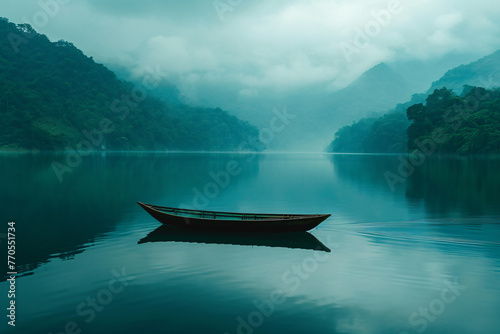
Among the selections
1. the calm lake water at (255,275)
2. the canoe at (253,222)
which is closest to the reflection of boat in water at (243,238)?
the calm lake water at (255,275)

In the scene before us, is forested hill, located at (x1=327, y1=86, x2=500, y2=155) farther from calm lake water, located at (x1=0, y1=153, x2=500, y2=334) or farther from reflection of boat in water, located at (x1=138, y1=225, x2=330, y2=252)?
reflection of boat in water, located at (x1=138, y1=225, x2=330, y2=252)

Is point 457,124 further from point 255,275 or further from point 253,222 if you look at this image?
point 255,275

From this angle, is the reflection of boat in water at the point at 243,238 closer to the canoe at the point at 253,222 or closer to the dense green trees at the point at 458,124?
the canoe at the point at 253,222

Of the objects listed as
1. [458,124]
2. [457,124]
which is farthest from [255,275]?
[457,124]

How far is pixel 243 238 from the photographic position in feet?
75.7

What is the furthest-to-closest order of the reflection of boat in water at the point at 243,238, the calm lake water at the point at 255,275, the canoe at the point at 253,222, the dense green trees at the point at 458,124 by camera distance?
the dense green trees at the point at 458,124 → the canoe at the point at 253,222 → the reflection of boat in water at the point at 243,238 → the calm lake water at the point at 255,275

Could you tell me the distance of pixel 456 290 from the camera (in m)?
14.7

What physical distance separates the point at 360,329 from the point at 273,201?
2980 centimetres

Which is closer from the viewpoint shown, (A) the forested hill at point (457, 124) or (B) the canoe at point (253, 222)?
(B) the canoe at point (253, 222)

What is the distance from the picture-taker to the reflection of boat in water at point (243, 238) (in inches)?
861

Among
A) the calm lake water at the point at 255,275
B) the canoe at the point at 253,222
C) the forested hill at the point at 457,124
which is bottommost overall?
the calm lake water at the point at 255,275

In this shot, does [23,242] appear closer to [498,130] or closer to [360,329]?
[360,329]

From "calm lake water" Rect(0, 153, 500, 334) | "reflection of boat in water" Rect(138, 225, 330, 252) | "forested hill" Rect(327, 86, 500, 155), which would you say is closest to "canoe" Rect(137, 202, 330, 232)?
"reflection of boat in water" Rect(138, 225, 330, 252)

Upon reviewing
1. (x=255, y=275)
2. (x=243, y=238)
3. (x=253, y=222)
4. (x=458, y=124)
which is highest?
(x=458, y=124)
